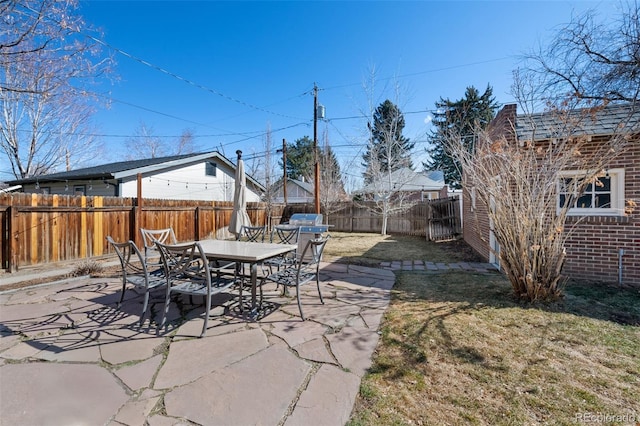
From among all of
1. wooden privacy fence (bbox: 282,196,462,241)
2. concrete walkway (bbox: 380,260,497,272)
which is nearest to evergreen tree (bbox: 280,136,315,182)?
wooden privacy fence (bbox: 282,196,462,241)

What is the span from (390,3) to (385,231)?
8.79m

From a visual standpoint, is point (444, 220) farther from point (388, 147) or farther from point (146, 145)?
point (146, 145)

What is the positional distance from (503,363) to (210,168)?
14.8 m

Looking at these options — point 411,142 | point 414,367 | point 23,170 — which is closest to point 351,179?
point 411,142

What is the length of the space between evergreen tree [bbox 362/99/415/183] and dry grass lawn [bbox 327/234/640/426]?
30.9 ft

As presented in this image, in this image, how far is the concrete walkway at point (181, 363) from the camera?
1.76m

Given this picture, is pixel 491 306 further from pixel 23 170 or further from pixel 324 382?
pixel 23 170

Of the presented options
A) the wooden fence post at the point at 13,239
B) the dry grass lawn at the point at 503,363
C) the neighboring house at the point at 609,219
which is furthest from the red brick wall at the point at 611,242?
the wooden fence post at the point at 13,239

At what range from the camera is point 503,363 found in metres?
2.33

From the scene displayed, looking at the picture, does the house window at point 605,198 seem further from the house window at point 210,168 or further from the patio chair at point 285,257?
the house window at point 210,168

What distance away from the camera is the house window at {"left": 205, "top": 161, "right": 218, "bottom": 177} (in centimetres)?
1447

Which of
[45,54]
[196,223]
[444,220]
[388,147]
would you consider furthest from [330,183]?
[45,54]

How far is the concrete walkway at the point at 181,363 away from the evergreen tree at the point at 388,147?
392 inches

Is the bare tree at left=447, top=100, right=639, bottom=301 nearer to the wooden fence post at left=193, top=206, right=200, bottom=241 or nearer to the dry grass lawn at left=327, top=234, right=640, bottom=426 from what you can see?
the dry grass lawn at left=327, top=234, right=640, bottom=426
